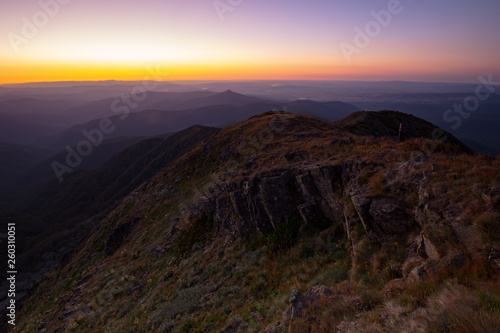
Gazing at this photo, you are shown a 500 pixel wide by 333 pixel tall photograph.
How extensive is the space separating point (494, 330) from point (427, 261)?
3287 millimetres

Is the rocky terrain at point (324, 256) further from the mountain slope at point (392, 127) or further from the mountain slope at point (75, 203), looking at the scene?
the mountain slope at point (75, 203)

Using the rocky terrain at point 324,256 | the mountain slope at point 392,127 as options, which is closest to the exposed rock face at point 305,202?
the rocky terrain at point 324,256

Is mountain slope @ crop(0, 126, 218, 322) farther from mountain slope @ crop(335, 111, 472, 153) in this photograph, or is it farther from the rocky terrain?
mountain slope @ crop(335, 111, 472, 153)

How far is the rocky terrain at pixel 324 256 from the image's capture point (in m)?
5.95

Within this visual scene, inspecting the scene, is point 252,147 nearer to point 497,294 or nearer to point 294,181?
point 294,181

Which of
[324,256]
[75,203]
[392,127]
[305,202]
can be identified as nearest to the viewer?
[324,256]

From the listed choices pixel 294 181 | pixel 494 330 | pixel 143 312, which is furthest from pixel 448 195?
pixel 143 312

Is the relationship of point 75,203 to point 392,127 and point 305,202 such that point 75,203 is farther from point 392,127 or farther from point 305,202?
point 392,127

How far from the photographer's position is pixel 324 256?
1110 centimetres

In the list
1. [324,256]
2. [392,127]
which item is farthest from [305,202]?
[392,127]

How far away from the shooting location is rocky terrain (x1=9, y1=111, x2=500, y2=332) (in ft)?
19.5

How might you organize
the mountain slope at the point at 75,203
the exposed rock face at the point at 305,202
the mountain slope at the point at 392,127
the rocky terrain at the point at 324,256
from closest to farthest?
1. the rocky terrain at the point at 324,256
2. the exposed rock face at the point at 305,202
3. the mountain slope at the point at 392,127
4. the mountain slope at the point at 75,203

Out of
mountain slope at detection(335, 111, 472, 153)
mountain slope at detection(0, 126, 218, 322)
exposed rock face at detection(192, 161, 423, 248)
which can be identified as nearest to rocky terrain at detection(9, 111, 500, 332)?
exposed rock face at detection(192, 161, 423, 248)

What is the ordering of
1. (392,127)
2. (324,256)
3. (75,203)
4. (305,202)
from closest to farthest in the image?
(324,256) → (305,202) → (392,127) → (75,203)
